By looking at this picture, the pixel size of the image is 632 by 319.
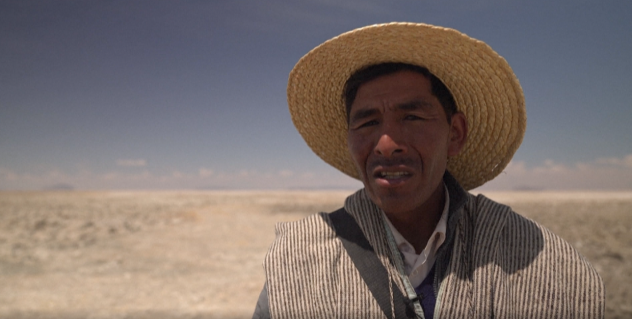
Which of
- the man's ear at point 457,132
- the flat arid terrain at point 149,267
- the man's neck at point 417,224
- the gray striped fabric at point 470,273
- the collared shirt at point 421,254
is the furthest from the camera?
the flat arid terrain at point 149,267

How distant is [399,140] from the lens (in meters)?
1.65

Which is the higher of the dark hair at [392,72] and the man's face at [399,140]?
the dark hair at [392,72]

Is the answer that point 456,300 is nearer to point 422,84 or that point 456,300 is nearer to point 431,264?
point 431,264

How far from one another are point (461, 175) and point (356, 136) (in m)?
0.94

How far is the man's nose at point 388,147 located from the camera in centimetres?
162

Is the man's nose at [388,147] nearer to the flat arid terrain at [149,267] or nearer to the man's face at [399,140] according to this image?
the man's face at [399,140]

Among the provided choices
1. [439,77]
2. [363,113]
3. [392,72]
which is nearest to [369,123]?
[363,113]

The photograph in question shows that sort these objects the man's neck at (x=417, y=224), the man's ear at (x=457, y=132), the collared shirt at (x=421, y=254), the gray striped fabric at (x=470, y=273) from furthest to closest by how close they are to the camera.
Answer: the man's ear at (x=457, y=132) → the man's neck at (x=417, y=224) → the collared shirt at (x=421, y=254) → the gray striped fabric at (x=470, y=273)

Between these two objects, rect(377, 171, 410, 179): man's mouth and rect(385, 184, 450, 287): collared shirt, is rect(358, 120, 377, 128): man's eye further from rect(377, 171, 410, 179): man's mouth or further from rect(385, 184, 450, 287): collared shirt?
rect(385, 184, 450, 287): collared shirt

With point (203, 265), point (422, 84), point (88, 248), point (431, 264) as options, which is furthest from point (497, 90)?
point (88, 248)

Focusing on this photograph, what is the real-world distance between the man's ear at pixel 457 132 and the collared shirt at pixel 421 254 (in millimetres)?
359

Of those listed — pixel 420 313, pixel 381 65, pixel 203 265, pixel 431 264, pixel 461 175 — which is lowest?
pixel 203 265

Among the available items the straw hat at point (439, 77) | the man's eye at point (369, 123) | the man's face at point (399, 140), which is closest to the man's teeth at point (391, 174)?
the man's face at point (399, 140)

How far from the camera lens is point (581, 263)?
1.66 meters
